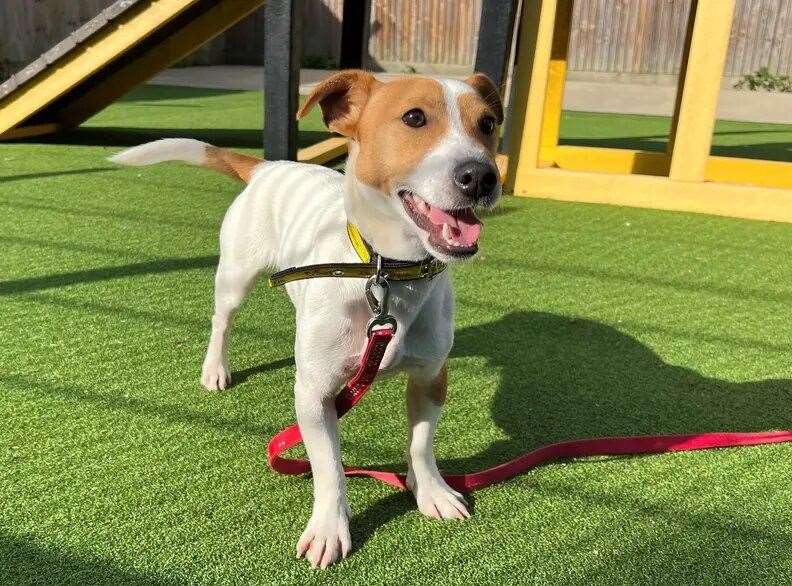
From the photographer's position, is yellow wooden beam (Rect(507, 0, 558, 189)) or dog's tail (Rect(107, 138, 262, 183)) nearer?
dog's tail (Rect(107, 138, 262, 183))

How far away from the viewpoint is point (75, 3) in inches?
545

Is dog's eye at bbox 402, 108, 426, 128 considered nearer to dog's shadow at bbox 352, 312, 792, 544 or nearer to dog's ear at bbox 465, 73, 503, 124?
dog's ear at bbox 465, 73, 503, 124

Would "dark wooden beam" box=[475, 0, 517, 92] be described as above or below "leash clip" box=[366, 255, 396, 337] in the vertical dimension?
above

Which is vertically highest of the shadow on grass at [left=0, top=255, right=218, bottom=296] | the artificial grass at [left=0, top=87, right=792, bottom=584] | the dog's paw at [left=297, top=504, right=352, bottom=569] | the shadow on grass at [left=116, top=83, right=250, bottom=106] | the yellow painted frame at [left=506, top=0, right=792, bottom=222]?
the yellow painted frame at [left=506, top=0, right=792, bottom=222]

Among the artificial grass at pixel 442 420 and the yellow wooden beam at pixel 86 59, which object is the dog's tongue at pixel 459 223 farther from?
the yellow wooden beam at pixel 86 59

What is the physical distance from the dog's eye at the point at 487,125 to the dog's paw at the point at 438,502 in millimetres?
949

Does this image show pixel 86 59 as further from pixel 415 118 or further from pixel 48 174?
pixel 415 118

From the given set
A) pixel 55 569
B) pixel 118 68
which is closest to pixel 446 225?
pixel 55 569

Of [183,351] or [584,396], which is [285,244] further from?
[584,396]

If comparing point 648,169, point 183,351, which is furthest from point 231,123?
point 183,351

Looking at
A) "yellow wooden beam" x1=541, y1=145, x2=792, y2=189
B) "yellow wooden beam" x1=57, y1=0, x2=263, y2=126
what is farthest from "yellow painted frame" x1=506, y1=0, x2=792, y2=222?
"yellow wooden beam" x1=57, y1=0, x2=263, y2=126

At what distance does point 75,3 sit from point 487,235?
12718 millimetres

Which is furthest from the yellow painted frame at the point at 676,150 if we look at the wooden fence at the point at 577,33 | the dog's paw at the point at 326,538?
the wooden fence at the point at 577,33

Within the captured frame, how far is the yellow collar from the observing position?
5.52 feet
